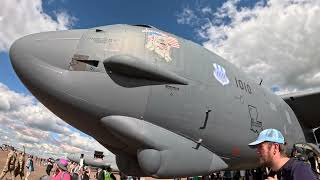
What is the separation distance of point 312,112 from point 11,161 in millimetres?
12579

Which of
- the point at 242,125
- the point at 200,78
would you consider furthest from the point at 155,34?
the point at 242,125

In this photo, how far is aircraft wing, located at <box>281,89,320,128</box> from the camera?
38.5 ft

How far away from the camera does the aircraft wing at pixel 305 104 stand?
11750 mm

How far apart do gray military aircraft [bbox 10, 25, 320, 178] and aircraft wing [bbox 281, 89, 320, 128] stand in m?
4.72

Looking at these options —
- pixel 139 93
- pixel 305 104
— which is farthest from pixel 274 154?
pixel 305 104

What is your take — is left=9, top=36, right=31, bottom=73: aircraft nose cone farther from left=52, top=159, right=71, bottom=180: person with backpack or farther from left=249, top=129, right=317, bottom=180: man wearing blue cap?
left=249, top=129, right=317, bottom=180: man wearing blue cap

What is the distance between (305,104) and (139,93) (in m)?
7.84

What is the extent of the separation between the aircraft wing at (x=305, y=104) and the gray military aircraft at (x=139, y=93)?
186 inches

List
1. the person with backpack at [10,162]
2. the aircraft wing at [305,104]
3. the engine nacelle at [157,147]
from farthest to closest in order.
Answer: the person with backpack at [10,162]
the aircraft wing at [305,104]
the engine nacelle at [157,147]

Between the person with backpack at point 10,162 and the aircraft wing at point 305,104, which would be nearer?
the aircraft wing at point 305,104

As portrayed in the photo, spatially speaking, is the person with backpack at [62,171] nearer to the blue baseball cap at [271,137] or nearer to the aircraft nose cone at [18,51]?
the aircraft nose cone at [18,51]

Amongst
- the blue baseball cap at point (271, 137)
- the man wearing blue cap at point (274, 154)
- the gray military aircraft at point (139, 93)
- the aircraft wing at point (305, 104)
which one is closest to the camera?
the man wearing blue cap at point (274, 154)

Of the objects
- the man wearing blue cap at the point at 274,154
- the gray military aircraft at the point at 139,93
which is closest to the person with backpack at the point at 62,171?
the gray military aircraft at the point at 139,93

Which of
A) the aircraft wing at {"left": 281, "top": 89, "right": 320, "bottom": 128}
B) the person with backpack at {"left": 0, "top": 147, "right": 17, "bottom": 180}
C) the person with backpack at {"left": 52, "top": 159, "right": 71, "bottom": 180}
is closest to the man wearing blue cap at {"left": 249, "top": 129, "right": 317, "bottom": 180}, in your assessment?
the person with backpack at {"left": 52, "top": 159, "right": 71, "bottom": 180}
